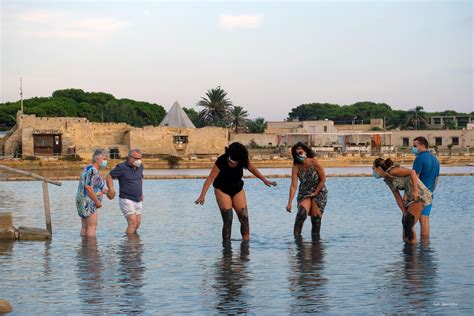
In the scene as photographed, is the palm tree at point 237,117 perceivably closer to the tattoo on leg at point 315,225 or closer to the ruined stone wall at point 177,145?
the ruined stone wall at point 177,145

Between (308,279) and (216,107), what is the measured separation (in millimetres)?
81022

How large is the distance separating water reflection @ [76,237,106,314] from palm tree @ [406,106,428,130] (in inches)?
3766

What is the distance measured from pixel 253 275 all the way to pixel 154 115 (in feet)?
317

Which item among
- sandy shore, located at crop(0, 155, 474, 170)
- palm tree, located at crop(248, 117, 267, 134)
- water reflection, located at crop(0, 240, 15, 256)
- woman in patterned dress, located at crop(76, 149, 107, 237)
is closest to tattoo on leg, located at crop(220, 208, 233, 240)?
woman in patterned dress, located at crop(76, 149, 107, 237)

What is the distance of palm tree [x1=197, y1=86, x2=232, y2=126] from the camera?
90.4 m

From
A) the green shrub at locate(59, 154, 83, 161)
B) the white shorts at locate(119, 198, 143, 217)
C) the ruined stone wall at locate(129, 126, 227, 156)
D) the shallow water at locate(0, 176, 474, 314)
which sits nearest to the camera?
the shallow water at locate(0, 176, 474, 314)

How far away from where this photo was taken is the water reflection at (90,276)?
8594 mm

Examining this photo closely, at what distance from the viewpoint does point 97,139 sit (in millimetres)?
72375

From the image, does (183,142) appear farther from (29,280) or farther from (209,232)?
(29,280)

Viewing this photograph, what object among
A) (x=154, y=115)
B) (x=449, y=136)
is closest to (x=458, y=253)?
(x=449, y=136)

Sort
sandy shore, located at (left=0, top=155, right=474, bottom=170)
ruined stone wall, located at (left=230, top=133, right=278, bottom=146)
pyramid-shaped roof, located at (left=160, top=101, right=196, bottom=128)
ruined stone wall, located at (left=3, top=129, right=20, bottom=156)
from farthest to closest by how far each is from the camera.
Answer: ruined stone wall, located at (left=230, top=133, right=278, bottom=146)
pyramid-shaped roof, located at (left=160, top=101, right=196, bottom=128)
ruined stone wall, located at (left=3, top=129, right=20, bottom=156)
sandy shore, located at (left=0, top=155, right=474, bottom=170)

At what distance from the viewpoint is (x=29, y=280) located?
10078mm

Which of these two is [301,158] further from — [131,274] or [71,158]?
[71,158]

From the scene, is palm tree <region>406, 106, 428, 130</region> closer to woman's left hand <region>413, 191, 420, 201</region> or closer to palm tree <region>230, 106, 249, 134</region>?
palm tree <region>230, 106, 249, 134</region>
